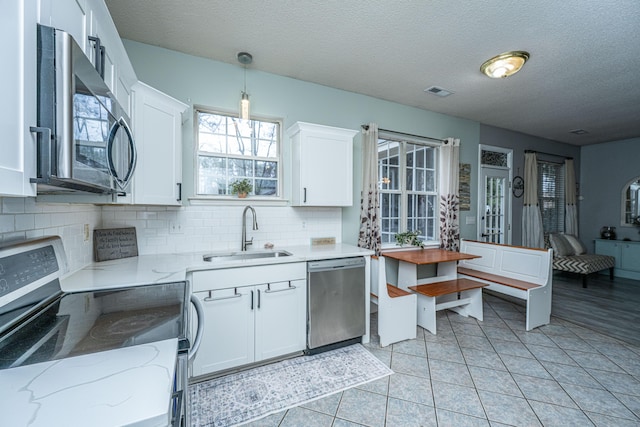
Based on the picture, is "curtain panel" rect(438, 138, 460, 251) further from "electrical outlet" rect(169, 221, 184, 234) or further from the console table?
the console table

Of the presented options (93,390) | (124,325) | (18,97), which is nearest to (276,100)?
(18,97)

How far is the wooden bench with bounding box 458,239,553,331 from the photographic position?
2.95 m

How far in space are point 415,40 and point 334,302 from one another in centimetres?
240

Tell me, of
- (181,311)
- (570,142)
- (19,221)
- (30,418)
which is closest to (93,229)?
(19,221)

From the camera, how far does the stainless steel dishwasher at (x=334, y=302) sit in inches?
90.6

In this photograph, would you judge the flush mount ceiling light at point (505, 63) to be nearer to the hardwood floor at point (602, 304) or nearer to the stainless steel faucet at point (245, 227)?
the stainless steel faucet at point (245, 227)

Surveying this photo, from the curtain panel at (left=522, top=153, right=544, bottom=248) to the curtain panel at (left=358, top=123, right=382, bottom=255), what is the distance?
133 inches

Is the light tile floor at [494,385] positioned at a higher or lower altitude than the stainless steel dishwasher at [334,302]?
lower

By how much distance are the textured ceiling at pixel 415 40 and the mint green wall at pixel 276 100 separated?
0.11 meters

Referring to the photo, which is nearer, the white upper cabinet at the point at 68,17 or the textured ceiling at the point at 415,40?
the white upper cabinet at the point at 68,17

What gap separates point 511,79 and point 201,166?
3.48 m

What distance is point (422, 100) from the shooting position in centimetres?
354

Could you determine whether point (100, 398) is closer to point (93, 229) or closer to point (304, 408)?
point (304, 408)

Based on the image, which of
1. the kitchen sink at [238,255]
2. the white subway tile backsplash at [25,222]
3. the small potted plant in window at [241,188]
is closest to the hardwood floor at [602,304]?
the kitchen sink at [238,255]
